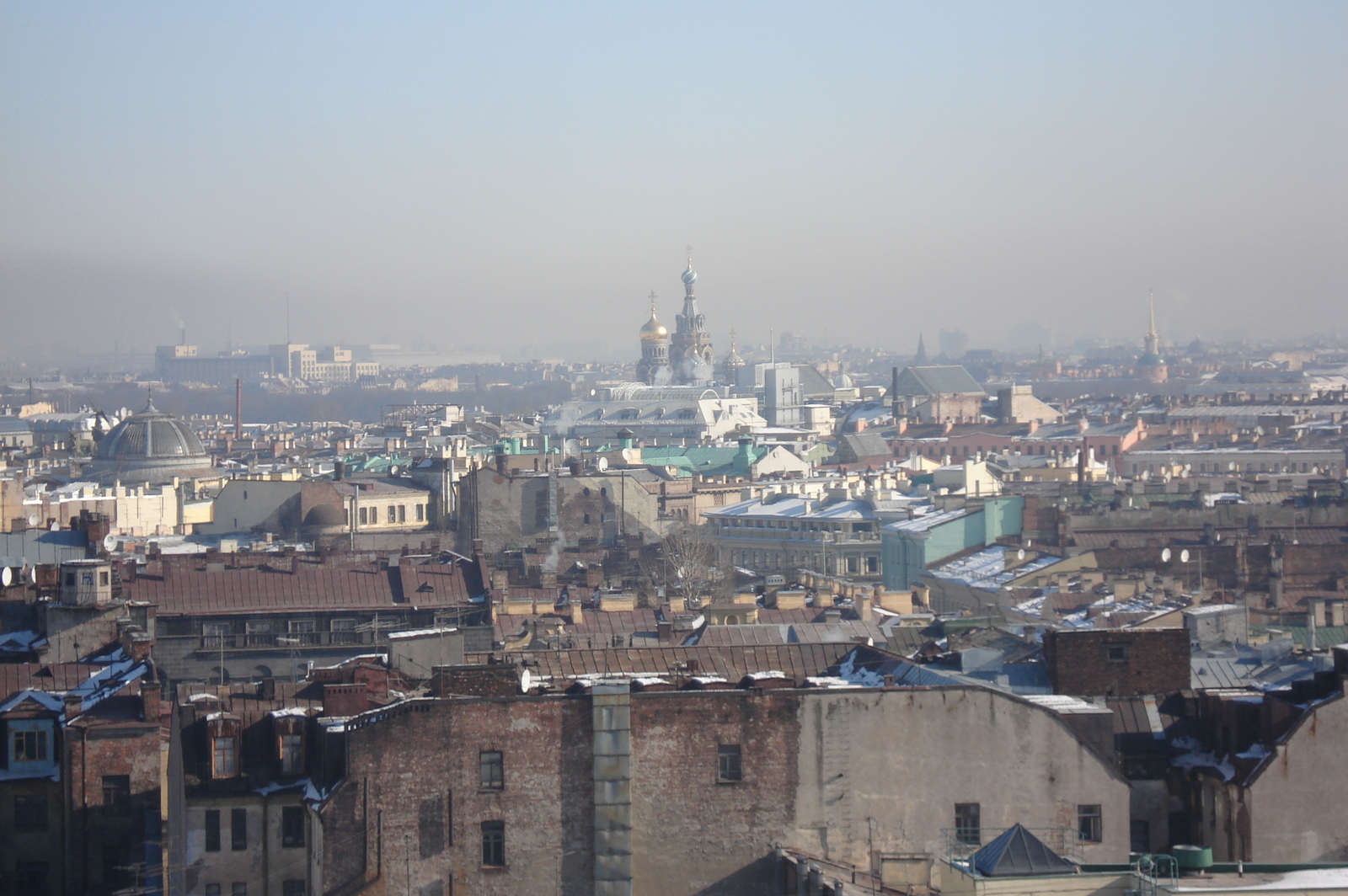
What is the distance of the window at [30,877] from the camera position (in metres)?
18.5

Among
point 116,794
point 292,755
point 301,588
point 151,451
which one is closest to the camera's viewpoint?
point 116,794

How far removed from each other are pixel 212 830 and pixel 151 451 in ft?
165

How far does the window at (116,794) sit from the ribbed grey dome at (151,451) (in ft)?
155

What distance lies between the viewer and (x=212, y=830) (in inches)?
722

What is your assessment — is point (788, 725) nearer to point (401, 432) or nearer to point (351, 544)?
point (351, 544)

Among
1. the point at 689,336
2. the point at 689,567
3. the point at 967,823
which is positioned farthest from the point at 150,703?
the point at 689,336

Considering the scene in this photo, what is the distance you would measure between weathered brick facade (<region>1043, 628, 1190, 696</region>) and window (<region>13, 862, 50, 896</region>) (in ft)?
27.9

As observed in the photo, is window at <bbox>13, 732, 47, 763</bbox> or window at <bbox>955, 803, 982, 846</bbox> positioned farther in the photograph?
window at <bbox>13, 732, 47, 763</bbox>

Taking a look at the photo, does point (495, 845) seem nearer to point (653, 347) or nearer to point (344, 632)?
point (344, 632)

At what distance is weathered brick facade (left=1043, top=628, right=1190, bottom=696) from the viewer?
18.3 metres

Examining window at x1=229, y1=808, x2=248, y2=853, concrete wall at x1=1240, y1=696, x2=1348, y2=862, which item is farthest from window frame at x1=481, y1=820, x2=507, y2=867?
concrete wall at x1=1240, y1=696, x2=1348, y2=862

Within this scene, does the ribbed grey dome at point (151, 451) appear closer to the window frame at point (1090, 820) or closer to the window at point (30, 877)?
the window at point (30, 877)

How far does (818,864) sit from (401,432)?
8446cm

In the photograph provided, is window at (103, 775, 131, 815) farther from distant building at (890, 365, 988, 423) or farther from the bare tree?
distant building at (890, 365, 988, 423)
